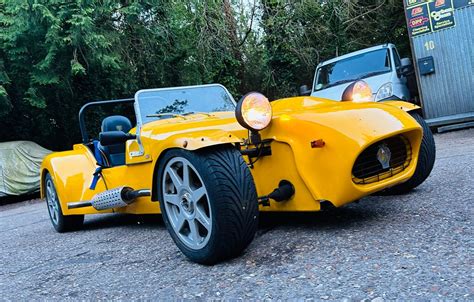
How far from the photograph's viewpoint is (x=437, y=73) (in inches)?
389

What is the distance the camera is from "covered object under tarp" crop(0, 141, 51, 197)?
11.4m

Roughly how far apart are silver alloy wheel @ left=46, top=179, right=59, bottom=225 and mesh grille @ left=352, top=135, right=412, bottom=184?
3524 mm

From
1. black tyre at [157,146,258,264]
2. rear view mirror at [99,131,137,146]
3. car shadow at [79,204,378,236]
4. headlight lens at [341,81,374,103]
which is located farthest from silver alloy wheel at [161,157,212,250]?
headlight lens at [341,81,374,103]

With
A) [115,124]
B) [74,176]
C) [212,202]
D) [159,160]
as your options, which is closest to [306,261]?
[212,202]

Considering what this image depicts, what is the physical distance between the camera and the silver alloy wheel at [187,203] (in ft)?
8.53

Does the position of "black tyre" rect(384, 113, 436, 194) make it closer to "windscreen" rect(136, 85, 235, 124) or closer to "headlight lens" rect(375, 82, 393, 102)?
Answer: "windscreen" rect(136, 85, 235, 124)

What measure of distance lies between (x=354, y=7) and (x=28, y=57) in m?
9.70

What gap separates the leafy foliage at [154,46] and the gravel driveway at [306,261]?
741cm

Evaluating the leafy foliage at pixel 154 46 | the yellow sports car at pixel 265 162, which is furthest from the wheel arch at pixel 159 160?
the leafy foliage at pixel 154 46

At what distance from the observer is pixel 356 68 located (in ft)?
29.7

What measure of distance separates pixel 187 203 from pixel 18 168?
33.9ft

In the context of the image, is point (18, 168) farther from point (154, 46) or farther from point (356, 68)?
point (356, 68)

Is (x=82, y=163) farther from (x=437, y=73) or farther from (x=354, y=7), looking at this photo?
(x=354, y=7)

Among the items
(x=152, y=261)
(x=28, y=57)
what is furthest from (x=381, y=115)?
(x=28, y=57)
